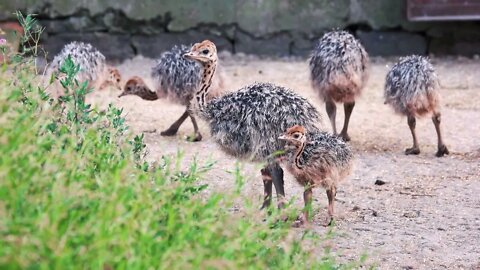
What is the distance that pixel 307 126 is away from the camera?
6.00 meters

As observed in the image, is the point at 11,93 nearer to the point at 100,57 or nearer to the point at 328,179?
the point at 328,179

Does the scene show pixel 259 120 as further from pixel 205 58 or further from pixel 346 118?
pixel 346 118

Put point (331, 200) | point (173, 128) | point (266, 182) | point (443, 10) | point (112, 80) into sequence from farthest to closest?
1. point (443, 10)
2. point (112, 80)
3. point (173, 128)
4. point (266, 182)
5. point (331, 200)

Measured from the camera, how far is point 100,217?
341 cm

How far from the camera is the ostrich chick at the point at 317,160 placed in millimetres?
5781

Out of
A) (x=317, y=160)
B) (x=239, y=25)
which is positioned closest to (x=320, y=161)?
(x=317, y=160)

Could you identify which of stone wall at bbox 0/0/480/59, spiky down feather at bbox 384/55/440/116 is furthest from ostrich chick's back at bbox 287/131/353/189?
stone wall at bbox 0/0/480/59

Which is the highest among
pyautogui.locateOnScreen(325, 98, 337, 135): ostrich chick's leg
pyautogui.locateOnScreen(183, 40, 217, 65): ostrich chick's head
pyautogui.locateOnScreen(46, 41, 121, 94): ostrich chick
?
pyautogui.locateOnScreen(183, 40, 217, 65): ostrich chick's head

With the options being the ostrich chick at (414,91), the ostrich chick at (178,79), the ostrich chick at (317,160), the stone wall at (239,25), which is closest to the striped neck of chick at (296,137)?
the ostrich chick at (317,160)

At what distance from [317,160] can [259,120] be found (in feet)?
1.29

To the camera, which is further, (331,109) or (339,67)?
(331,109)

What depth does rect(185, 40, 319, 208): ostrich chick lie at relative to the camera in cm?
586

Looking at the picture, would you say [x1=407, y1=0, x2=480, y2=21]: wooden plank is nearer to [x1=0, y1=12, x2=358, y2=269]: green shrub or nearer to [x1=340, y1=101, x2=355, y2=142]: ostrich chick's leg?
[x1=340, y1=101, x2=355, y2=142]: ostrich chick's leg

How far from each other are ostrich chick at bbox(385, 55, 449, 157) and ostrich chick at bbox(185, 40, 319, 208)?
1.75 metres
